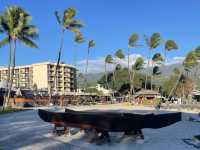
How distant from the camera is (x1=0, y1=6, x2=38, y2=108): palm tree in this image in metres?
43.8

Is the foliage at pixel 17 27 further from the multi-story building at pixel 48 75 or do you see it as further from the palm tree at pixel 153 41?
the multi-story building at pixel 48 75

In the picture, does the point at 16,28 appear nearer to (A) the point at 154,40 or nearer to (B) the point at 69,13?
(B) the point at 69,13

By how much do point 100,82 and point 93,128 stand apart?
103813 mm

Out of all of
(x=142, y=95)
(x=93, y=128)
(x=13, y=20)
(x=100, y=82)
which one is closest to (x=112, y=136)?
(x=93, y=128)

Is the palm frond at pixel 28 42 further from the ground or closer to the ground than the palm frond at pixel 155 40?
closer to the ground

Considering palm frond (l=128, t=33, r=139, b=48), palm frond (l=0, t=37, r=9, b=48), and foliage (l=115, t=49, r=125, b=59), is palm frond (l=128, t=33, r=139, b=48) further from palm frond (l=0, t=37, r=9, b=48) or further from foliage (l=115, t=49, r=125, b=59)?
palm frond (l=0, t=37, r=9, b=48)

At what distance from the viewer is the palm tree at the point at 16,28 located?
43781mm

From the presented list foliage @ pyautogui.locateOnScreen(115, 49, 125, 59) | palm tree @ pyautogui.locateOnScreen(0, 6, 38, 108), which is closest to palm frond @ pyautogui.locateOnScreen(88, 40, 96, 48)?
foliage @ pyautogui.locateOnScreen(115, 49, 125, 59)

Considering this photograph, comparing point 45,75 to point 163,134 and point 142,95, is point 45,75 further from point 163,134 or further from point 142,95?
point 163,134

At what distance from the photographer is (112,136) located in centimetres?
1662

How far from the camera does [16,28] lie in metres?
44.1

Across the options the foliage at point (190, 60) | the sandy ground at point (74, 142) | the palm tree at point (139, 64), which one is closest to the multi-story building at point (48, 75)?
the palm tree at point (139, 64)

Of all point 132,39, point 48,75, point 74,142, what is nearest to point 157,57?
point 132,39

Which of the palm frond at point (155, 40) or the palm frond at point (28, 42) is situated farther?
the palm frond at point (155, 40)
